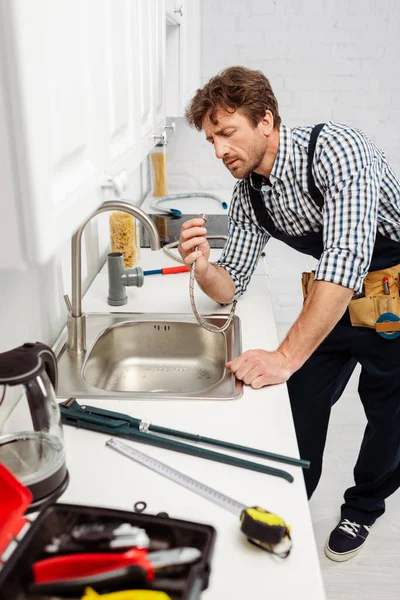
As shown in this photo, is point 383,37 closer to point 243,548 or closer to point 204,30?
point 204,30

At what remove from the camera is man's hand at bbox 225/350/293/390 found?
1.26m

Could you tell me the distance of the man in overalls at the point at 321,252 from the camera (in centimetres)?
134

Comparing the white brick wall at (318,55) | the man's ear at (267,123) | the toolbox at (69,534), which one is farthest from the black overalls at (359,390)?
the white brick wall at (318,55)

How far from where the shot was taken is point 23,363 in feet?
2.57

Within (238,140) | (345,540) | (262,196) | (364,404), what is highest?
(238,140)

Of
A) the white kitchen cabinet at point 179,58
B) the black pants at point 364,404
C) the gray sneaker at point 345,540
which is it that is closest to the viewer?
the black pants at point 364,404

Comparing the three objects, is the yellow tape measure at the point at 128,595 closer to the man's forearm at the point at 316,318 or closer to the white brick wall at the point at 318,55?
the man's forearm at the point at 316,318

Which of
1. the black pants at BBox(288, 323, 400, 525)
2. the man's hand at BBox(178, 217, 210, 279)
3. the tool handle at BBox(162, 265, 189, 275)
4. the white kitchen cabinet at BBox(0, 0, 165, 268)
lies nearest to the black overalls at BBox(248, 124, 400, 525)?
the black pants at BBox(288, 323, 400, 525)

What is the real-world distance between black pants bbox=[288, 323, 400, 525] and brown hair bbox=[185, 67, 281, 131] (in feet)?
2.14

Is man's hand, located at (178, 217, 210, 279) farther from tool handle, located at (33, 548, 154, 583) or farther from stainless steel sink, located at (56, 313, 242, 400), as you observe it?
tool handle, located at (33, 548, 154, 583)

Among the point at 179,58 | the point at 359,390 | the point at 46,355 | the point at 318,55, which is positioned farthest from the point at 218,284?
the point at 318,55

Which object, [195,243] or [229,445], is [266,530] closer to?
[229,445]

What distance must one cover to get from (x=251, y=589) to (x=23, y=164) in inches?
23.6

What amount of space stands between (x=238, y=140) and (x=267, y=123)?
91mm
